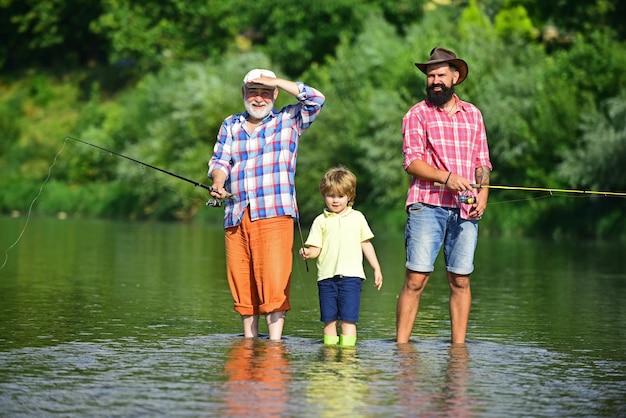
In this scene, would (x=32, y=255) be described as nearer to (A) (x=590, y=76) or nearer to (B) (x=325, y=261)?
(B) (x=325, y=261)

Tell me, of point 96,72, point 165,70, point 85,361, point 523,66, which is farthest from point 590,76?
point 96,72

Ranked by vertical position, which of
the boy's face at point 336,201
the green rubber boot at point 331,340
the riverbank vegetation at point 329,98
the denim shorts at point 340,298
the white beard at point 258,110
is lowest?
the green rubber boot at point 331,340

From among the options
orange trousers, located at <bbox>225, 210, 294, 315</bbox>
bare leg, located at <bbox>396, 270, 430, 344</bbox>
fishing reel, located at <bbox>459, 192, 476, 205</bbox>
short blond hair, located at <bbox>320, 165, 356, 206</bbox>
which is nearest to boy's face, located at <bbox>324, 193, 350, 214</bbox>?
short blond hair, located at <bbox>320, 165, 356, 206</bbox>

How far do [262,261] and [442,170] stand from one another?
4.47ft

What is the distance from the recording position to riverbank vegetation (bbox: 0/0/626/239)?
37.8 meters

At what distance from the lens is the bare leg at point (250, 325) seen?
33.3 ft

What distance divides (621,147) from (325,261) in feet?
83.2

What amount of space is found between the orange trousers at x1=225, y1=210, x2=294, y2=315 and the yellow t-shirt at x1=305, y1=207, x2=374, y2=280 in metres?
0.20

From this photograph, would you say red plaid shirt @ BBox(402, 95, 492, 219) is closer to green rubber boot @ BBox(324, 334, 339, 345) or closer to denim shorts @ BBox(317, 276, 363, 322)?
denim shorts @ BBox(317, 276, 363, 322)

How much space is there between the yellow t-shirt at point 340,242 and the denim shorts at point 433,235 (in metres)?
0.31

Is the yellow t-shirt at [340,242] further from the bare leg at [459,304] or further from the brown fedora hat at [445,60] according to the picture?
the brown fedora hat at [445,60]

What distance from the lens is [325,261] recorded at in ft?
32.6

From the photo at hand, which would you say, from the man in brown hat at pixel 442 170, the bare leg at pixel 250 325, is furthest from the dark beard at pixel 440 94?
the bare leg at pixel 250 325

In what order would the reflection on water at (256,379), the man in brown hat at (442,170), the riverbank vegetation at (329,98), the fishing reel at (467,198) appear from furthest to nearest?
1. the riverbank vegetation at (329,98)
2. the man in brown hat at (442,170)
3. the fishing reel at (467,198)
4. the reflection on water at (256,379)
